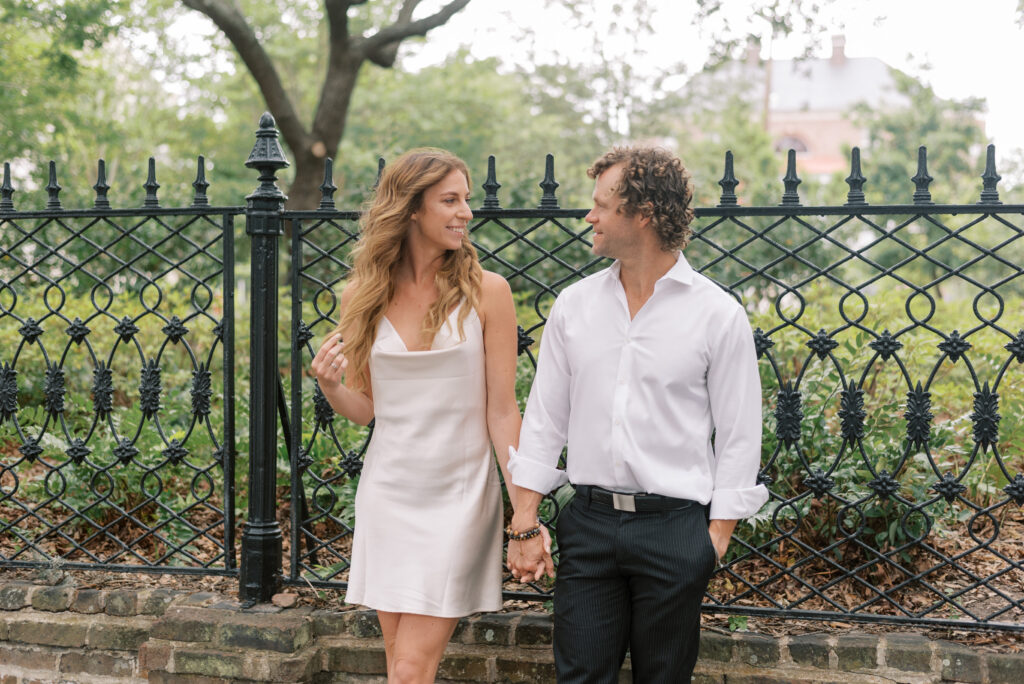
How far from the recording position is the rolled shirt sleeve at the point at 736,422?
7.70ft

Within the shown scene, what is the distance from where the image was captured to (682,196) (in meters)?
2.40

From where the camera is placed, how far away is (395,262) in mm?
2842

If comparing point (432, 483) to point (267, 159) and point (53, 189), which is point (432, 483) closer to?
point (267, 159)

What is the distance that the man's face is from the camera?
7.83ft

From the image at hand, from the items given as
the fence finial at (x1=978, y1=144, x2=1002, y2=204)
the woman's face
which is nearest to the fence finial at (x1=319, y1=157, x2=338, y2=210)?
the woman's face

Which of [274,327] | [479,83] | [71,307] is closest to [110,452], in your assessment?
[274,327]

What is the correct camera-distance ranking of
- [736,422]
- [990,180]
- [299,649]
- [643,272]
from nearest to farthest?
1. [736,422]
2. [643,272]
3. [990,180]
4. [299,649]

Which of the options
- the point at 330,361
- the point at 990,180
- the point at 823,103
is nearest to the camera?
the point at 330,361

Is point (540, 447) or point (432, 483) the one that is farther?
point (432, 483)

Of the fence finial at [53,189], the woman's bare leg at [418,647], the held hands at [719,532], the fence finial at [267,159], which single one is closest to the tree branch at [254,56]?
the fence finial at [53,189]

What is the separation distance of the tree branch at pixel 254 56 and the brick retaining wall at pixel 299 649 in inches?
329

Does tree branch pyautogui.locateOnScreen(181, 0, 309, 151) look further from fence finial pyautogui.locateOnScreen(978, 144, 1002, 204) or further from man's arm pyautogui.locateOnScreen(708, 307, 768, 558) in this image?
man's arm pyautogui.locateOnScreen(708, 307, 768, 558)

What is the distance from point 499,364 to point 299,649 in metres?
1.52

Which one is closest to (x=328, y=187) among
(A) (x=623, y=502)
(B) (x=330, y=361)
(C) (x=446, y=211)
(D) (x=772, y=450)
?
(C) (x=446, y=211)
